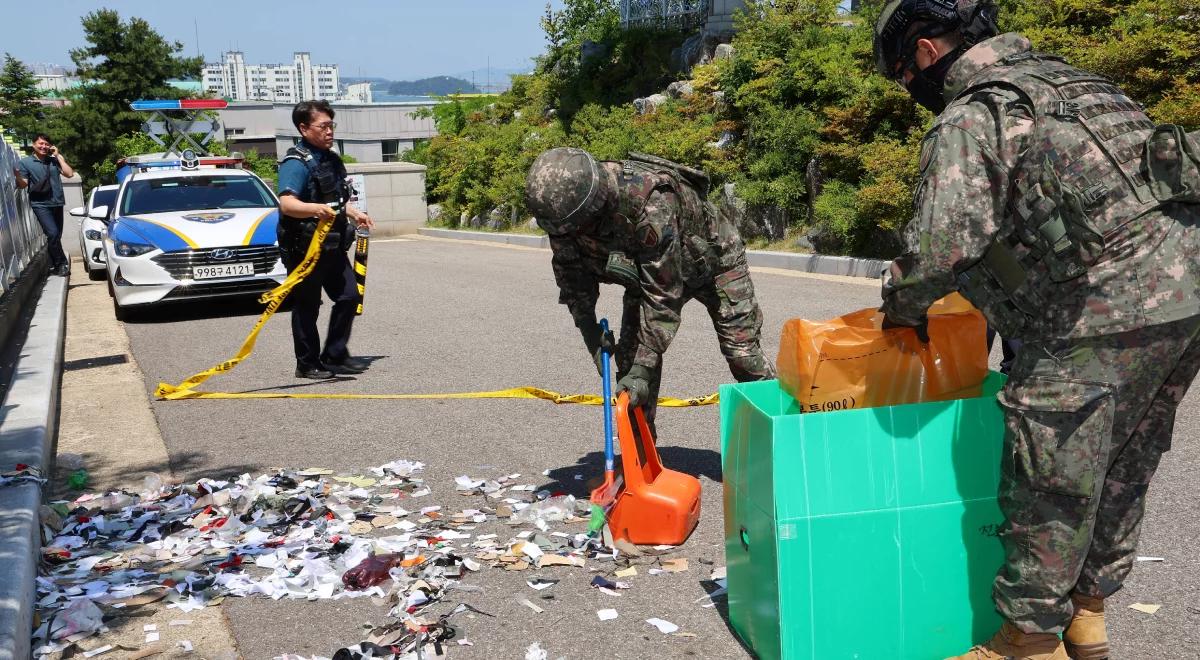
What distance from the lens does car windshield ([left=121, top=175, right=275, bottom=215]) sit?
12.3 meters

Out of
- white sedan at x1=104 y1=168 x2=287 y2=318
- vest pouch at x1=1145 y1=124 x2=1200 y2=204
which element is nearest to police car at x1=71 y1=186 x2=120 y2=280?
white sedan at x1=104 y1=168 x2=287 y2=318

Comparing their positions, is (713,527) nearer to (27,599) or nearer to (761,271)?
(27,599)

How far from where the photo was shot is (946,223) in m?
2.66

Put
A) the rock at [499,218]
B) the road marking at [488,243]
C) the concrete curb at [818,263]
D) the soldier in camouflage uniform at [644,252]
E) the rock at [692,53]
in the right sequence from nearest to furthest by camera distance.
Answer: the soldier in camouflage uniform at [644,252] < the concrete curb at [818,263] < the road marking at [488,243] < the rock at [692,53] < the rock at [499,218]

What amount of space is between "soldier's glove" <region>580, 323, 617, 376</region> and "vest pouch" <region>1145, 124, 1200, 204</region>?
2.56 m

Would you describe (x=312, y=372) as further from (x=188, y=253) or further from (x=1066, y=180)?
(x=1066, y=180)

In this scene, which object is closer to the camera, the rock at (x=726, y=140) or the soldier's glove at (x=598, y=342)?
the soldier's glove at (x=598, y=342)

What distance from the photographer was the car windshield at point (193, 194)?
12.3 meters

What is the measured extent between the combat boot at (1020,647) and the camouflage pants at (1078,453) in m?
0.06

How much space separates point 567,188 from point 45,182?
43.1 ft

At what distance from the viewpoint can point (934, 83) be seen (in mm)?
2924

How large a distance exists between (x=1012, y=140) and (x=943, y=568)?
4.15ft

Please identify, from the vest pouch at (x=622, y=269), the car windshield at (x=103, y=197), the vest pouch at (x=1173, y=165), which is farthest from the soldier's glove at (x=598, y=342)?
the car windshield at (x=103, y=197)

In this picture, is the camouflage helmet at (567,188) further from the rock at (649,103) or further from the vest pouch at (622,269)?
the rock at (649,103)
